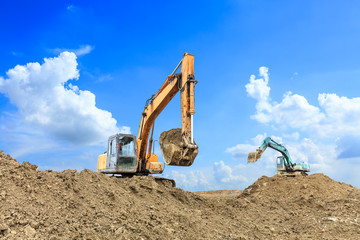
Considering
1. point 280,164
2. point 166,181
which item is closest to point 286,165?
point 280,164

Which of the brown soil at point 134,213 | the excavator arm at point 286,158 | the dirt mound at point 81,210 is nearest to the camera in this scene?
the dirt mound at point 81,210

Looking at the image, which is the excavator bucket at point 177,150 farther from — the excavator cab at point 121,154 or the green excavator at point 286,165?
the green excavator at point 286,165

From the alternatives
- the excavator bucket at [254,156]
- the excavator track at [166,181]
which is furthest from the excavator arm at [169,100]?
the excavator bucket at [254,156]

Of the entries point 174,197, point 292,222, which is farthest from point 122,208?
point 292,222

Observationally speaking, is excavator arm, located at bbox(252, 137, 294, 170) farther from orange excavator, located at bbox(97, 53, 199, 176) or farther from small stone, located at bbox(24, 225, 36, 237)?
small stone, located at bbox(24, 225, 36, 237)

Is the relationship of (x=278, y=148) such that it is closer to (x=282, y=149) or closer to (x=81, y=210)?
(x=282, y=149)

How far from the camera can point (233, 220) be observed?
9.00 metres

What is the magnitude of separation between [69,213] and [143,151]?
18.7ft

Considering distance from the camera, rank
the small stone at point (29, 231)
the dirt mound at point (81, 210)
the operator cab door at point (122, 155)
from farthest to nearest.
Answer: the operator cab door at point (122, 155) < the dirt mound at point (81, 210) < the small stone at point (29, 231)

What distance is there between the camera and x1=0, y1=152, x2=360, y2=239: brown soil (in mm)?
5688

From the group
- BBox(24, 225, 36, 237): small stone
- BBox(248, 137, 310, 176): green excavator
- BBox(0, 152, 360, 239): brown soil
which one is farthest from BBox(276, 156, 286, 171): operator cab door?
BBox(24, 225, 36, 237): small stone

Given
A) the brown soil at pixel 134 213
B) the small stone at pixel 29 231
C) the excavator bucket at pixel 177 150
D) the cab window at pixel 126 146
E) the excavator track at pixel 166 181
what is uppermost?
the cab window at pixel 126 146

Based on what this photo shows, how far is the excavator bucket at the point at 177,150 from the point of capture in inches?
337

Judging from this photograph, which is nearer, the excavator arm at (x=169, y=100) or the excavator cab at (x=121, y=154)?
the excavator arm at (x=169, y=100)
